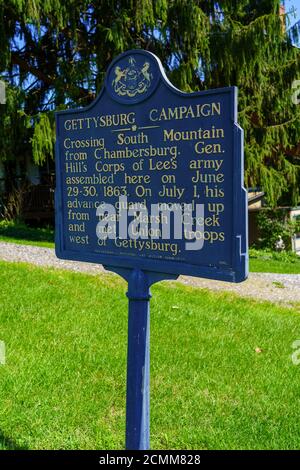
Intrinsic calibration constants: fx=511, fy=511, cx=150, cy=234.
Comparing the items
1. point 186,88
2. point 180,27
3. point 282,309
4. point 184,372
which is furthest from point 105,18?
point 184,372

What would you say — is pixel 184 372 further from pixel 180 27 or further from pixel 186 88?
pixel 180 27

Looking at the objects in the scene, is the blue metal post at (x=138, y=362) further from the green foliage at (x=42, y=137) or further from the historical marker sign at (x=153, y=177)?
the green foliage at (x=42, y=137)

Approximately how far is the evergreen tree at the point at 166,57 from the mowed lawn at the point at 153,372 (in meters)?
7.43

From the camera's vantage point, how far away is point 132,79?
303cm

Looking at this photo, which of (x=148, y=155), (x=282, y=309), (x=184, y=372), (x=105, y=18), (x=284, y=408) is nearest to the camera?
(x=148, y=155)

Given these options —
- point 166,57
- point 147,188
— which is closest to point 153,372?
point 147,188

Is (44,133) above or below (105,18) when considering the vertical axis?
below

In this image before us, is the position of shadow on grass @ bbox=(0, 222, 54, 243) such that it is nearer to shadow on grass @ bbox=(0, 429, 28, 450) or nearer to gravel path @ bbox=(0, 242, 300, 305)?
gravel path @ bbox=(0, 242, 300, 305)

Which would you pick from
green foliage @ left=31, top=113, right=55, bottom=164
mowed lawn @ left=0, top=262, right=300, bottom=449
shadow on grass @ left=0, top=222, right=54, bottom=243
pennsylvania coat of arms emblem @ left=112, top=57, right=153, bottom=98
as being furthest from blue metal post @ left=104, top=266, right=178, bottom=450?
shadow on grass @ left=0, top=222, right=54, bottom=243

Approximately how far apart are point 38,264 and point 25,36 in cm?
896

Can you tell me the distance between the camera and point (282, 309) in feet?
24.4

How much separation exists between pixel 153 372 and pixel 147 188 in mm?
1944

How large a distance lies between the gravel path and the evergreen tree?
3.57m

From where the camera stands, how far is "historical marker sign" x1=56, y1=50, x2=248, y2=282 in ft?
8.95
